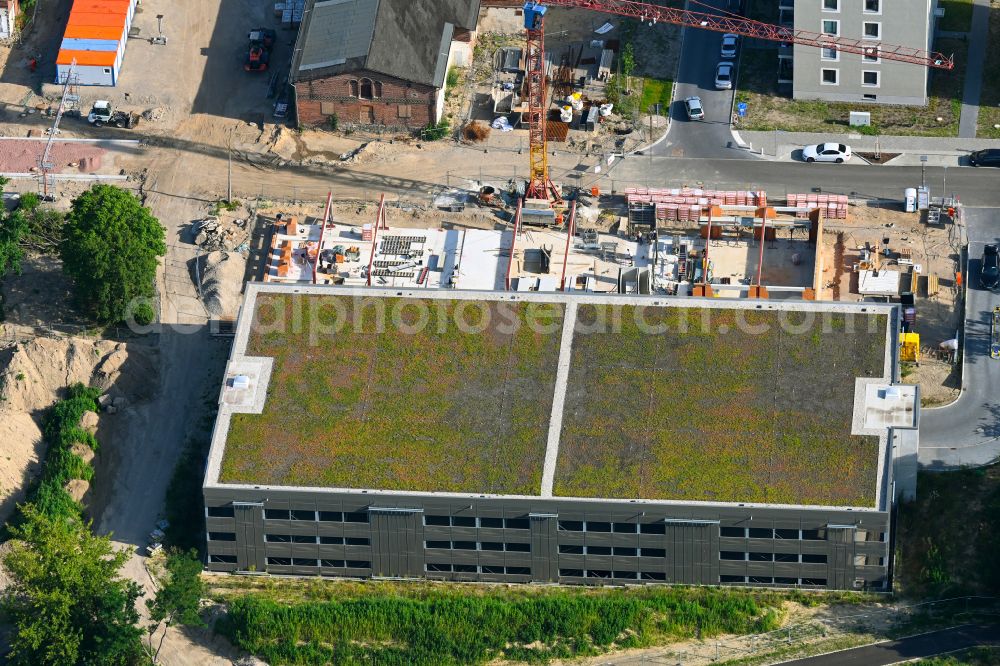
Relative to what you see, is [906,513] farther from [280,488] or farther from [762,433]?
[280,488]

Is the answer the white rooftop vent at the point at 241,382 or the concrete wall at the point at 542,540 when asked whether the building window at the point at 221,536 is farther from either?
the white rooftop vent at the point at 241,382

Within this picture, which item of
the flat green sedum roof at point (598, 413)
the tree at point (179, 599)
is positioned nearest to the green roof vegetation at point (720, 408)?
the flat green sedum roof at point (598, 413)

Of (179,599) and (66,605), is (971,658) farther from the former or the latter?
(66,605)

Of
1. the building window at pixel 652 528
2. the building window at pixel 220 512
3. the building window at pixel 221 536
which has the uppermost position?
the building window at pixel 652 528

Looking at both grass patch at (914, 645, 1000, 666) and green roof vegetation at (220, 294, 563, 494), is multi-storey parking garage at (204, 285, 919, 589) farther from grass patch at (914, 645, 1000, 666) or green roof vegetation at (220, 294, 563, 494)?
grass patch at (914, 645, 1000, 666)

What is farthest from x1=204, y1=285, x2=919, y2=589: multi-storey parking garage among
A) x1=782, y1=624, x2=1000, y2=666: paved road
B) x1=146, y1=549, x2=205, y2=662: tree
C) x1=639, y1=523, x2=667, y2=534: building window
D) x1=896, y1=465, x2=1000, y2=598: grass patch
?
x1=782, y1=624, x2=1000, y2=666: paved road

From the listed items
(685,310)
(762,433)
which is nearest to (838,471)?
(762,433)
